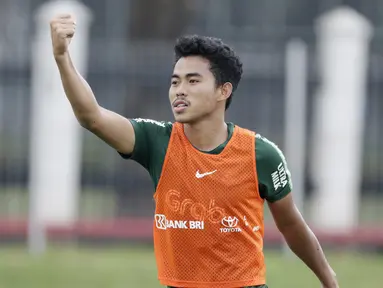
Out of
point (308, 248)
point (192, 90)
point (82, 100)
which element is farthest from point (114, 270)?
point (82, 100)

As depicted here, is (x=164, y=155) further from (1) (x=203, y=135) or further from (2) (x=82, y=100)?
(2) (x=82, y=100)

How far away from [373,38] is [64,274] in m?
6.44

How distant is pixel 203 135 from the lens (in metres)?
6.01

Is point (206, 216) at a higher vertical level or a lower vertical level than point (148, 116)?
lower

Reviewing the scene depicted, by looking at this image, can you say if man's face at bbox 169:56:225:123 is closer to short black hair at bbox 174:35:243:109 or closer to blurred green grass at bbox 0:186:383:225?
short black hair at bbox 174:35:243:109

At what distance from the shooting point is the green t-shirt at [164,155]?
5.93 m

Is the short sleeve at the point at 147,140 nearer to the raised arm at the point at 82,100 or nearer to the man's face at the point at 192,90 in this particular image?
the raised arm at the point at 82,100

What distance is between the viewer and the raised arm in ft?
17.4

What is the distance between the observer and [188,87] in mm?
5922

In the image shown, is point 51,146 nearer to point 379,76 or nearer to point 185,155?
point 379,76

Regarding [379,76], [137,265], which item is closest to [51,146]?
[137,265]

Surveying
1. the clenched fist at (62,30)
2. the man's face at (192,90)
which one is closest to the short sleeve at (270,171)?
the man's face at (192,90)

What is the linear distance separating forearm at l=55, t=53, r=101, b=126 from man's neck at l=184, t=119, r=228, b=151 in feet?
1.95

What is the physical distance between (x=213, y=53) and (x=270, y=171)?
0.61m
